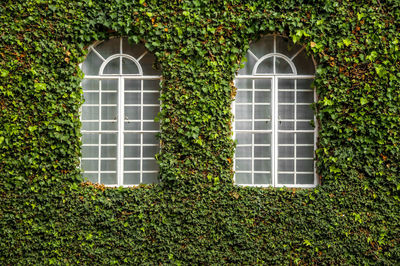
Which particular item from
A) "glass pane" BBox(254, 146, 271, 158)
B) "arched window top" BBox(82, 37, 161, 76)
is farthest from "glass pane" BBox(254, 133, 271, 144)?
"arched window top" BBox(82, 37, 161, 76)

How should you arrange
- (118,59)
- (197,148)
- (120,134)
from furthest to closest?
(118,59) → (120,134) → (197,148)

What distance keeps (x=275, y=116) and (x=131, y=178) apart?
2668 mm

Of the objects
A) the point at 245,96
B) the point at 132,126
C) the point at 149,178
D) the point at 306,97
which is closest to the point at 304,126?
the point at 306,97

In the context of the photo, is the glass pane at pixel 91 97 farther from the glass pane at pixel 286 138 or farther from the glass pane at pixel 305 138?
the glass pane at pixel 305 138

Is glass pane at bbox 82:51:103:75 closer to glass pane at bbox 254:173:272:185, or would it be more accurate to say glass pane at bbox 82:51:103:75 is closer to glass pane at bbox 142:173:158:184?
glass pane at bbox 142:173:158:184

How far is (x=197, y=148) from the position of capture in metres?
5.90

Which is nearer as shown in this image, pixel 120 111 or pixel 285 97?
pixel 120 111

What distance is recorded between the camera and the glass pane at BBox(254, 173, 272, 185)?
6176mm

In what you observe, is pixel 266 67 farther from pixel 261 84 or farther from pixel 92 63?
pixel 92 63

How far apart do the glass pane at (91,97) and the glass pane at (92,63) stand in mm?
344

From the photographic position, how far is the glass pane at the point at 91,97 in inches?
244

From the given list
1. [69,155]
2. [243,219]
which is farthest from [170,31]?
[243,219]

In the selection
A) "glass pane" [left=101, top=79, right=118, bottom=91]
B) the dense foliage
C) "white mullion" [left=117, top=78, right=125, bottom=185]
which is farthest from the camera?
"glass pane" [left=101, top=79, right=118, bottom=91]

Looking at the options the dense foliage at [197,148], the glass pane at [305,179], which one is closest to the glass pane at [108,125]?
the dense foliage at [197,148]
